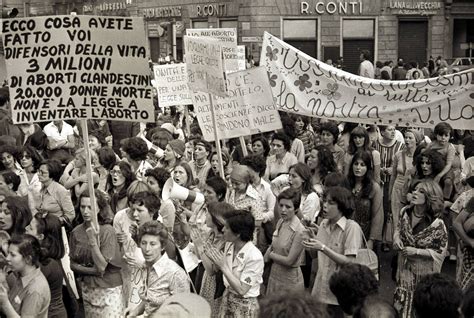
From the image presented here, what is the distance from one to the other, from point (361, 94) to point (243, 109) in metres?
1.31

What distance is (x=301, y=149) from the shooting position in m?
10.2

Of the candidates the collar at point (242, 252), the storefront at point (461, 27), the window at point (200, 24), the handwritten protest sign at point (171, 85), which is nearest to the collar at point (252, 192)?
the collar at point (242, 252)

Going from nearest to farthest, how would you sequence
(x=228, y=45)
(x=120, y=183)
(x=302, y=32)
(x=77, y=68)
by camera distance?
(x=77, y=68)
(x=120, y=183)
(x=228, y=45)
(x=302, y=32)

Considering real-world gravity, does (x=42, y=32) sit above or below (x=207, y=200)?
above

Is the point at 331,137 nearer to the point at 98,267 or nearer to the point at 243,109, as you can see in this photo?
the point at 243,109

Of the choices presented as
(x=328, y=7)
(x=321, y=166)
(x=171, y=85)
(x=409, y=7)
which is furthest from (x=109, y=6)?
(x=321, y=166)

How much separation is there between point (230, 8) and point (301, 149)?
23593mm

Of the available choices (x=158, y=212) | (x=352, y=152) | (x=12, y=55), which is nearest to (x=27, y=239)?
A: (x=158, y=212)

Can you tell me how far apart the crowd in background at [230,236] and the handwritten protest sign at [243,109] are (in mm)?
268

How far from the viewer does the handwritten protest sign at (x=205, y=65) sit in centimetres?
893

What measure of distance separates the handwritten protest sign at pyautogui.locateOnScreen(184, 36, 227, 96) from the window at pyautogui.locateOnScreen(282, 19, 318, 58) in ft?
78.9

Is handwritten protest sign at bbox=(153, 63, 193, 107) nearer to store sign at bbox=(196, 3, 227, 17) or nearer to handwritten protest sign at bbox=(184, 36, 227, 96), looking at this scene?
handwritten protest sign at bbox=(184, 36, 227, 96)

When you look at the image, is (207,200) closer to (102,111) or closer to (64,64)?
(102,111)

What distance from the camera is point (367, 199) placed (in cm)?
812
